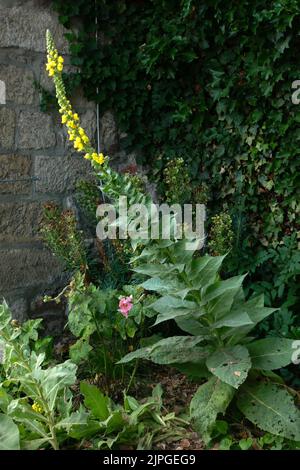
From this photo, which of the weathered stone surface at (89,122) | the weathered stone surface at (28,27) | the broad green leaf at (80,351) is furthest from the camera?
the weathered stone surface at (89,122)

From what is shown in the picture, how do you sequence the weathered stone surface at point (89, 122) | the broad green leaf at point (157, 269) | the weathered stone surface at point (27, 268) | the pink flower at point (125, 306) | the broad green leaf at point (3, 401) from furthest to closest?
1. the weathered stone surface at point (89, 122)
2. the weathered stone surface at point (27, 268)
3. the pink flower at point (125, 306)
4. the broad green leaf at point (3, 401)
5. the broad green leaf at point (157, 269)

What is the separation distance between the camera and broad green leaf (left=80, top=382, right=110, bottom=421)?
2.52 meters

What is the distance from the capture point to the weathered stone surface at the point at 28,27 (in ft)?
12.1

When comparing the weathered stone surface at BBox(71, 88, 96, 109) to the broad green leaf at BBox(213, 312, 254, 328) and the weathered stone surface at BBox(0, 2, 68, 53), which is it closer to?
the weathered stone surface at BBox(0, 2, 68, 53)

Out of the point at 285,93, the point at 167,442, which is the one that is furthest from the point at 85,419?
the point at 285,93

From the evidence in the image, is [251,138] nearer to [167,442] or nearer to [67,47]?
[67,47]

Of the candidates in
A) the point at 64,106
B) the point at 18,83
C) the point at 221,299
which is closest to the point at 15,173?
the point at 18,83

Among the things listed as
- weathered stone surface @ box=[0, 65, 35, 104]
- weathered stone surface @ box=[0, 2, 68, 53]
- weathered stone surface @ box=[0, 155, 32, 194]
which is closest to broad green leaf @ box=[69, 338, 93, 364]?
weathered stone surface @ box=[0, 155, 32, 194]

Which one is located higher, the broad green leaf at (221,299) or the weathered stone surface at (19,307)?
the broad green leaf at (221,299)

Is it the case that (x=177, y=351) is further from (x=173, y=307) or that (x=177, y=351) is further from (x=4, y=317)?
(x=4, y=317)

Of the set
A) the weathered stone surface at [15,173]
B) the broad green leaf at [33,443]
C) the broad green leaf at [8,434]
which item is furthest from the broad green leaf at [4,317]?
the weathered stone surface at [15,173]

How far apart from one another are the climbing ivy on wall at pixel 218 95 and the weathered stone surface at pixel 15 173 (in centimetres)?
68

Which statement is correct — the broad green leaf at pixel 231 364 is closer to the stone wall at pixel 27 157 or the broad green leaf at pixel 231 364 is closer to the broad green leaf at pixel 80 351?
the broad green leaf at pixel 80 351

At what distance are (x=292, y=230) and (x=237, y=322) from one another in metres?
1.00
